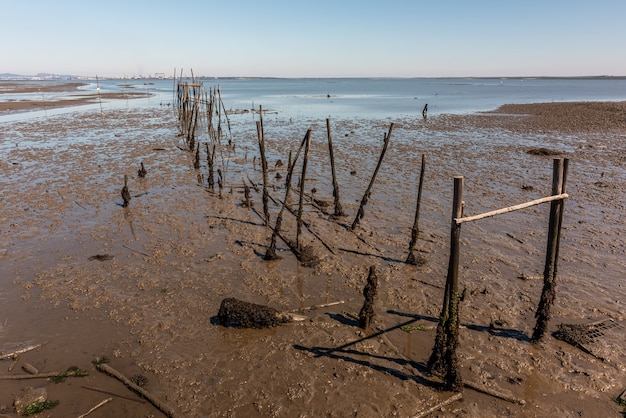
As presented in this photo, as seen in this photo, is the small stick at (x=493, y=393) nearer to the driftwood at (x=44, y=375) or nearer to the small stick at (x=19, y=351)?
the driftwood at (x=44, y=375)

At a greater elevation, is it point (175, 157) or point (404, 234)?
point (175, 157)

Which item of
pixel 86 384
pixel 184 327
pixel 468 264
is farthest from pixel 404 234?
pixel 86 384

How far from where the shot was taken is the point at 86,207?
41.4ft

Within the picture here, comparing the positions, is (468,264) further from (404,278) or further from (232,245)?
(232,245)

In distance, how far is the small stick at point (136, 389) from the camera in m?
5.17

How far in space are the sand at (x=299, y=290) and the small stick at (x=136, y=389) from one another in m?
0.08

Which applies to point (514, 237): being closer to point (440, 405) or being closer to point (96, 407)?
point (440, 405)

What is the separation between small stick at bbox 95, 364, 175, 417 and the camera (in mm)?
5170

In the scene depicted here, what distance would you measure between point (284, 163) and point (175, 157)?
6019mm

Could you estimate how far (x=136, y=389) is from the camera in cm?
546

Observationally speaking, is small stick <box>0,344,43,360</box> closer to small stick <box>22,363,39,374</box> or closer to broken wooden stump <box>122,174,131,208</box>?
small stick <box>22,363,39,374</box>

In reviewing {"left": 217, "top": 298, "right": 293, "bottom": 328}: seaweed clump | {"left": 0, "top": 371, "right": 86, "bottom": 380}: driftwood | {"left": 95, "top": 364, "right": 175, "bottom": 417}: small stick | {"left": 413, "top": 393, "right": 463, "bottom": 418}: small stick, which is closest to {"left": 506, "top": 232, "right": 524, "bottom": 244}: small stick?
{"left": 413, "top": 393, "right": 463, "bottom": 418}: small stick

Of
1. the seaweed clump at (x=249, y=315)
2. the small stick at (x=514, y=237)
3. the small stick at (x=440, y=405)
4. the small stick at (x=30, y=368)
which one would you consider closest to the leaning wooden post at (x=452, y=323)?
the small stick at (x=440, y=405)

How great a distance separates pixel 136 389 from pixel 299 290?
11.9 feet
